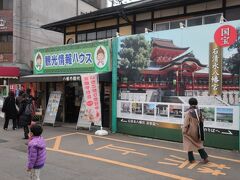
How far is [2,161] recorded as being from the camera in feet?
27.2

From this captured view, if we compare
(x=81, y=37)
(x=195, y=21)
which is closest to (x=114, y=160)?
(x=195, y=21)

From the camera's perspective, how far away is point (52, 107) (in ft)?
51.5

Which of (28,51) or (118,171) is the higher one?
(28,51)

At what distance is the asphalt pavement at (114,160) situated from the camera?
7148 millimetres

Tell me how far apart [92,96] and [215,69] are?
500 cm

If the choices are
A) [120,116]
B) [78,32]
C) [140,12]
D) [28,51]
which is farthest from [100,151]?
[28,51]

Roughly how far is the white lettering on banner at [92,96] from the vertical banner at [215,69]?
457 centimetres

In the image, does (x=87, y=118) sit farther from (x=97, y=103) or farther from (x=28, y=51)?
(x=28, y=51)

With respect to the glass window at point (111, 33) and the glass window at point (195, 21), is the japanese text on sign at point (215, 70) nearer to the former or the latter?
the glass window at point (195, 21)

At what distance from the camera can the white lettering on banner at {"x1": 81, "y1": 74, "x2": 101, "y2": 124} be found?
12.8 m

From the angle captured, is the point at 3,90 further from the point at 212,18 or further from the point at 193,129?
the point at 193,129

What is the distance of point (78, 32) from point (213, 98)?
1029 cm

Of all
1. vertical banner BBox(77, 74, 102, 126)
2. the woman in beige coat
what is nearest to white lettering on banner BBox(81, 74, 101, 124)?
vertical banner BBox(77, 74, 102, 126)

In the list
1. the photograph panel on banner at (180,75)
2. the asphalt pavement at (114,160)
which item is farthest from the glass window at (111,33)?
the asphalt pavement at (114,160)
